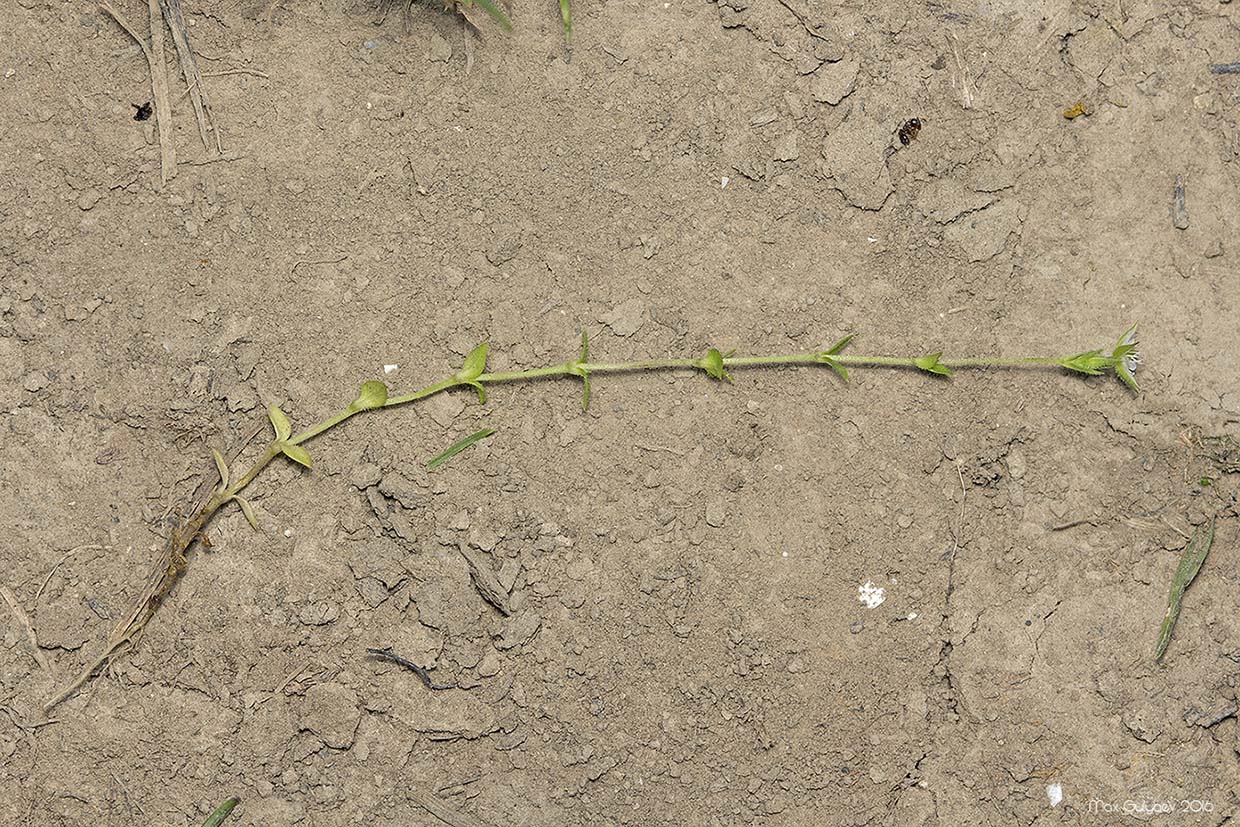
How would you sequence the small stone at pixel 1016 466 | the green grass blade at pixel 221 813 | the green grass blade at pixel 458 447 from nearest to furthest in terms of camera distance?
1. the green grass blade at pixel 221 813
2. the green grass blade at pixel 458 447
3. the small stone at pixel 1016 466

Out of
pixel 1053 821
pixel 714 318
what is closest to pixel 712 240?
pixel 714 318

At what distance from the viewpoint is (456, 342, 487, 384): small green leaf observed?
8.82ft

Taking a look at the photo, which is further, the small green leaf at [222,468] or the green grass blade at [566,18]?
the green grass blade at [566,18]

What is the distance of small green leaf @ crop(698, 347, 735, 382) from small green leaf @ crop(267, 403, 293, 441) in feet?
3.58

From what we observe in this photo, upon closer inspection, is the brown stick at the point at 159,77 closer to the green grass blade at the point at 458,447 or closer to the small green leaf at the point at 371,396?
the small green leaf at the point at 371,396

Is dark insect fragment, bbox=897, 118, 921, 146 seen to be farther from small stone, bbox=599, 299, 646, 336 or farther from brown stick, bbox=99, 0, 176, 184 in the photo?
brown stick, bbox=99, 0, 176, 184

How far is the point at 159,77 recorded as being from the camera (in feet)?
9.01

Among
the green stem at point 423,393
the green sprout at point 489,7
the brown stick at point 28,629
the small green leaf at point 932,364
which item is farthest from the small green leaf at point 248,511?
the small green leaf at point 932,364

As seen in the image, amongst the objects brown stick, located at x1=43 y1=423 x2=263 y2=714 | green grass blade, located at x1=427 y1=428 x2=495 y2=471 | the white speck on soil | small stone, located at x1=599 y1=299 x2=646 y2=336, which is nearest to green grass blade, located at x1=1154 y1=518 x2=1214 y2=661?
the white speck on soil

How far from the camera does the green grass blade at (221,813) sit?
2605 mm

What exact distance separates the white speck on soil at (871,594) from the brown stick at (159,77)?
7.04 feet

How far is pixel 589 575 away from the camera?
2.72 m

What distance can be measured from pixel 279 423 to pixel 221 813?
1.00 m

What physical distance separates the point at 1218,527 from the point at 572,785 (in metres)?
1.90
